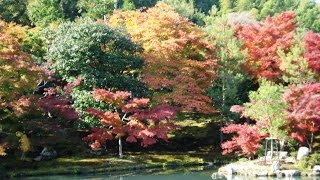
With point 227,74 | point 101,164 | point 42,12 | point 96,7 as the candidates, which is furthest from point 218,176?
point 96,7

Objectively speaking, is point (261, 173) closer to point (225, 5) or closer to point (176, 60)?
point (176, 60)

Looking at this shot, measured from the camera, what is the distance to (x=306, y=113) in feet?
73.7

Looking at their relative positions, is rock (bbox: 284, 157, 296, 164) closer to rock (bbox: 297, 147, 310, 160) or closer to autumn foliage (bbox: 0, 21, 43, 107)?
rock (bbox: 297, 147, 310, 160)

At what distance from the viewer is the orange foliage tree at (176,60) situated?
90.4 ft

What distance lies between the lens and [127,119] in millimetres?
25203

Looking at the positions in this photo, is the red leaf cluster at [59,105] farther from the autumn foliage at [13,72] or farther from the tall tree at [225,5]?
the tall tree at [225,5]

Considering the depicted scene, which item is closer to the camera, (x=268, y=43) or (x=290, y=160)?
(x=290, y=160)

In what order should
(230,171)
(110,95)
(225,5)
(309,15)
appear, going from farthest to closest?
(225,5) → (309,15) → (110,95) → (230,171)

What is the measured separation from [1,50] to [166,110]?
8.56 m

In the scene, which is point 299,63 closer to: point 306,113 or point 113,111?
point 306,113

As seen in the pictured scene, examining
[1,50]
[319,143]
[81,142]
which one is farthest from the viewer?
[81,142]

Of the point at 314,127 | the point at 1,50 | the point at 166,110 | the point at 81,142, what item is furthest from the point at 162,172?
the point at 1,50

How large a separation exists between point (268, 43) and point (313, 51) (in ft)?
11.9

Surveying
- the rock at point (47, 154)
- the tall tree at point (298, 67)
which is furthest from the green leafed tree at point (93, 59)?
the tall tree at point (298, 67)
